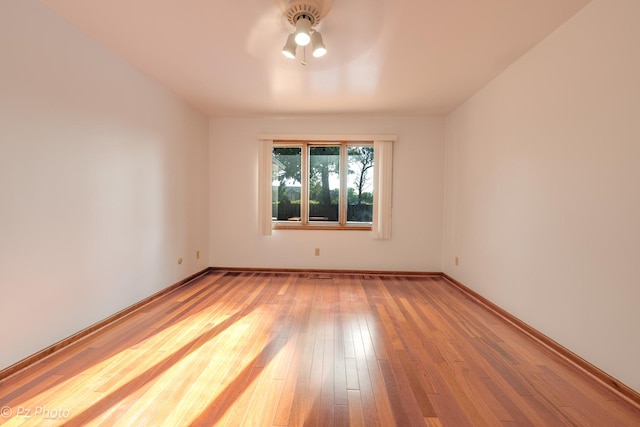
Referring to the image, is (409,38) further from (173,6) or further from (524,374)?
(524,374)

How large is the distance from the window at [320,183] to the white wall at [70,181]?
148cm

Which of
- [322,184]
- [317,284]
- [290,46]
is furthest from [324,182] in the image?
[290,46]

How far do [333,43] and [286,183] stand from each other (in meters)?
2.56

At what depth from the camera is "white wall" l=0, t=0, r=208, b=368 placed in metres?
1.71

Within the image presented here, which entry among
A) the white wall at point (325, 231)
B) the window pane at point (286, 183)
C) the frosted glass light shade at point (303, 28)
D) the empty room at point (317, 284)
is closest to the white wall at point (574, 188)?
the empty room at point (317, 284)

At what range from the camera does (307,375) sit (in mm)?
1756

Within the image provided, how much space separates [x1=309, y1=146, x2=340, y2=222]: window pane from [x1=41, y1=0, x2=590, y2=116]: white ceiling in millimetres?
1113

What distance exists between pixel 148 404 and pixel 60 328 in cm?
113

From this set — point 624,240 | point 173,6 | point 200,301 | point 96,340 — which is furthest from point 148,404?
point 624,240

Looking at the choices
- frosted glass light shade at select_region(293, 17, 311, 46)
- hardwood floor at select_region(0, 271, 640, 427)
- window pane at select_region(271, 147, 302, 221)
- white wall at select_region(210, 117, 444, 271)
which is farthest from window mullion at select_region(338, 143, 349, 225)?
frosted glass light shade at select_region(293, 17, 311, 46)

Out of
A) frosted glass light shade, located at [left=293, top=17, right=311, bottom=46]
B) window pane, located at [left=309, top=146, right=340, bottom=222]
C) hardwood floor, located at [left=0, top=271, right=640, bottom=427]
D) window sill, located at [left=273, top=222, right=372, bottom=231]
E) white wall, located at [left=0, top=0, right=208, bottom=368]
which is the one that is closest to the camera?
hardwood floor, located at [left=0, top=271, right=640, bottom=427]

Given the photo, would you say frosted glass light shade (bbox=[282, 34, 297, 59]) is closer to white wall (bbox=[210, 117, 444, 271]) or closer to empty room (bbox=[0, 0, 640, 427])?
empty room (bbox=[0, 0, 640, 427])

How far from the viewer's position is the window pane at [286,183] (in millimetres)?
4547

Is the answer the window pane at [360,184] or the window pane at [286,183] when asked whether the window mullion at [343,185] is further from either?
the window pane at [286,183]
